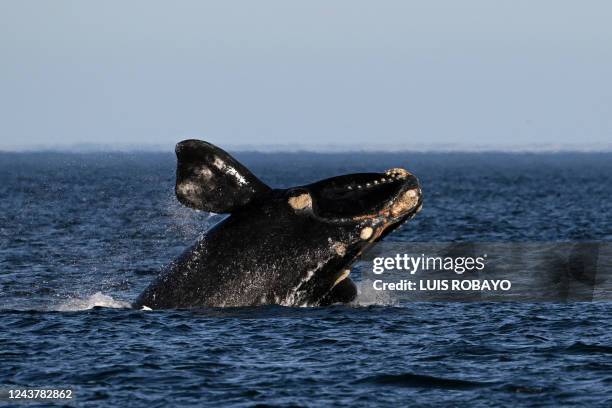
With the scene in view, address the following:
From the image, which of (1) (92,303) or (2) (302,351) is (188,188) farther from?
(1) (92,303)

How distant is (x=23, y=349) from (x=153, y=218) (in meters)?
42.0

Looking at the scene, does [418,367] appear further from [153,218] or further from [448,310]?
[153,218]

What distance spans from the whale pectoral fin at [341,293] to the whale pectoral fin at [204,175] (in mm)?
2747

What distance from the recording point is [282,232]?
18.8 meters

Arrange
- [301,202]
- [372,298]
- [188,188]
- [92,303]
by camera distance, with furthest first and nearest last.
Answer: [372,298] < [92,303] < [301,202] < [188,188]

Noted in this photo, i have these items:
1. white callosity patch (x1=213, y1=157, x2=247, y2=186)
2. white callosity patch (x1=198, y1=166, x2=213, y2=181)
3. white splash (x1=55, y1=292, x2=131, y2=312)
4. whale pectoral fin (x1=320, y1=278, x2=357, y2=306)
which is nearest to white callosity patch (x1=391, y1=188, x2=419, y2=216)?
whale pectoral fin (x1=320, y1=278, x2=357, y2=306)

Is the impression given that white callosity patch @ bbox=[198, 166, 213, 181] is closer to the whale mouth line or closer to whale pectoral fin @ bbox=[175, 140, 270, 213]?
whale pectoral fin @ bbox=[175, 140, 270, 213]

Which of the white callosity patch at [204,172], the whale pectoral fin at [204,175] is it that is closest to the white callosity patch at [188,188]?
the whale pectoral fin at [204,175]

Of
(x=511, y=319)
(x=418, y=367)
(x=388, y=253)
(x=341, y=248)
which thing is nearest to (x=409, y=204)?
(x=341, y=248)

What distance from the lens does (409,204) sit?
18578mm

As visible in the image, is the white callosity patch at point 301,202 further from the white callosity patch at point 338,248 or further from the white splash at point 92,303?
the white splash at point 92,303

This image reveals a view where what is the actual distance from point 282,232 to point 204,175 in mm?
1558

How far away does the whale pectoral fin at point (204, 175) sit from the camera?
18.1 meters

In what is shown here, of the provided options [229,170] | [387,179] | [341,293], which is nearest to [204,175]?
[229,170]
